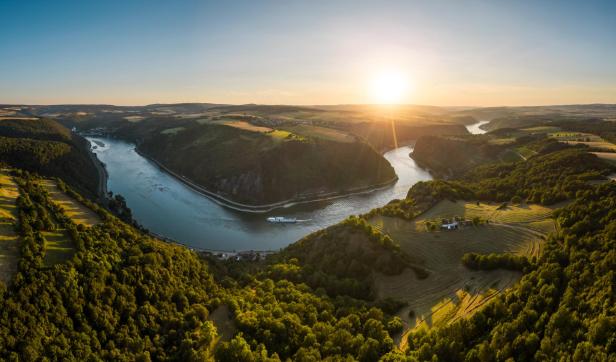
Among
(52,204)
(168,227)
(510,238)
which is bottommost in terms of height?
(168,227)

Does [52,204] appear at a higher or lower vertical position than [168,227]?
higher

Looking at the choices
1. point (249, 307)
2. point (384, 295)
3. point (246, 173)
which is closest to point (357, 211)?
point (246, 173)

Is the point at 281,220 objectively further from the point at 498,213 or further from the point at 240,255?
the point at 498,213

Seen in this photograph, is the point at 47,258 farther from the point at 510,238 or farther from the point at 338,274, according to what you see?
the point at 510,238

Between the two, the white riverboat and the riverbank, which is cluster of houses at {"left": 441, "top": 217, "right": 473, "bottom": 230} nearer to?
the white riverboat

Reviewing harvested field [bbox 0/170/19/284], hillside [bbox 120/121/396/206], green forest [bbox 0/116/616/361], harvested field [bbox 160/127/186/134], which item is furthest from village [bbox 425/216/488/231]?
harvested field [bbox 160/127/186/134]

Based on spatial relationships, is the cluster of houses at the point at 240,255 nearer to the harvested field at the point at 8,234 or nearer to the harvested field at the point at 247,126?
the harvested field at the point at 8,234

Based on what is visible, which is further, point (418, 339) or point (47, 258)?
point (47, 258)
